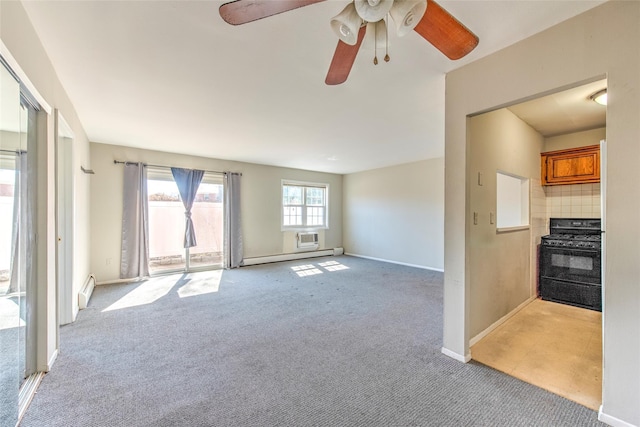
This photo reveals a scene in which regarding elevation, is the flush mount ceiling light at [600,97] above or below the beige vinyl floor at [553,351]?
above

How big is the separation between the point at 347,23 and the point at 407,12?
241 millimetres

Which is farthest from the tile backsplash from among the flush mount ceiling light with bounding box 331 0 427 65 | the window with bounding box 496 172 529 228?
the flush mount ceiling light with bounding box 331 0 427 65

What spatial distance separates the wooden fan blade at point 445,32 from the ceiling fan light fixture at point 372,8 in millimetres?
232

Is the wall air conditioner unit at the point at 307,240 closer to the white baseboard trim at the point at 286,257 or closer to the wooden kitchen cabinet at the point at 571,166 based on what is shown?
the white baseboard trim at the point at 286,257

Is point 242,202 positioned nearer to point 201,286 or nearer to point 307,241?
point 307,241

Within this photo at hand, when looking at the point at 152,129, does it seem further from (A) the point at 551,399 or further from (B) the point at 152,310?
(A) the point at 551,399

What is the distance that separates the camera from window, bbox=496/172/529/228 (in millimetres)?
3315

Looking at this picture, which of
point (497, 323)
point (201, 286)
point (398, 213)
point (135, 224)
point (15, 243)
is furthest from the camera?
point (398, 213)

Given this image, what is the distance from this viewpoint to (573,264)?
332 centimetres

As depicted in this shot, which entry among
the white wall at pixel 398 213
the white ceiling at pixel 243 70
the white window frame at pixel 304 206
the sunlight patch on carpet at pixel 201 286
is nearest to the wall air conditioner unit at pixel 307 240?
the white window frame at pixel 304 206

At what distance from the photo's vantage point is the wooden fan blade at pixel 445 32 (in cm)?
119

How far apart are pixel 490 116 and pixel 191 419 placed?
11.0ft

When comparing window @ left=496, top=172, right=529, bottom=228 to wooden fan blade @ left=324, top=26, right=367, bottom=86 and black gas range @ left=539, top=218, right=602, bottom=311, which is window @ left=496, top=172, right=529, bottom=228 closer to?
black gas range @ left=539, top=218, right=602, bottom=311

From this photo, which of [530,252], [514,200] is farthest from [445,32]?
[530,252]
